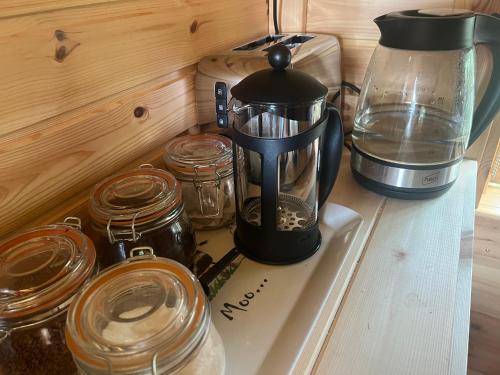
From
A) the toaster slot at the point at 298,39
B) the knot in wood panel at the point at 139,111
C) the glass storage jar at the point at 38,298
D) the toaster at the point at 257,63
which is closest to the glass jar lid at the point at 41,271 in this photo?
the glass storage jar at the point at 38,298

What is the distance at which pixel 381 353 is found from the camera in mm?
429

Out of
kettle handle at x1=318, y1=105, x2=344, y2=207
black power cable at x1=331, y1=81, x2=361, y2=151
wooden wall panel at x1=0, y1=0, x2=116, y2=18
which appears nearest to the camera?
wooden wall panel at x1=0, y1=0, x2=116, y2=18

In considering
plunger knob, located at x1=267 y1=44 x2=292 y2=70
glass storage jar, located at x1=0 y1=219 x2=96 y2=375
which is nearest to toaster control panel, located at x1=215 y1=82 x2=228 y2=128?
plunger knob, located at x1=267 y1=44 x2=292 y2=70

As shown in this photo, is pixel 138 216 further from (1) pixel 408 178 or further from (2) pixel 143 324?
(1) pixel 408 178

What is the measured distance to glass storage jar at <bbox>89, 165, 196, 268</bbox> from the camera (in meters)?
0.45

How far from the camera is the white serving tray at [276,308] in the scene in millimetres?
426

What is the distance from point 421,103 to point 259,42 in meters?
0.36

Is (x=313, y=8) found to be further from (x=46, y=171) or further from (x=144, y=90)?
(x=46, y=171)

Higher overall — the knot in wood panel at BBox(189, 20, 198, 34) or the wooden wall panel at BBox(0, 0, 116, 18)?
the wooden wall panel at BBox(0, 0, 116, 18)

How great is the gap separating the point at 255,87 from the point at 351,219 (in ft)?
1.04

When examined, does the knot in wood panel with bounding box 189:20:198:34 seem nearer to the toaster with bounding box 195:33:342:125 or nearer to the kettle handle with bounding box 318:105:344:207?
the toaster with bounding box 195:33:342:125

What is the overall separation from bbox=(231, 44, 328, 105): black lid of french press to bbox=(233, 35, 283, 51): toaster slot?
35 cm

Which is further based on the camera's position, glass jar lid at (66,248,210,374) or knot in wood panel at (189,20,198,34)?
knot in wood panel at (189,20,198,34)

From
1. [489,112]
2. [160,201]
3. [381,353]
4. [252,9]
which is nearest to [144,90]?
[160,201]
